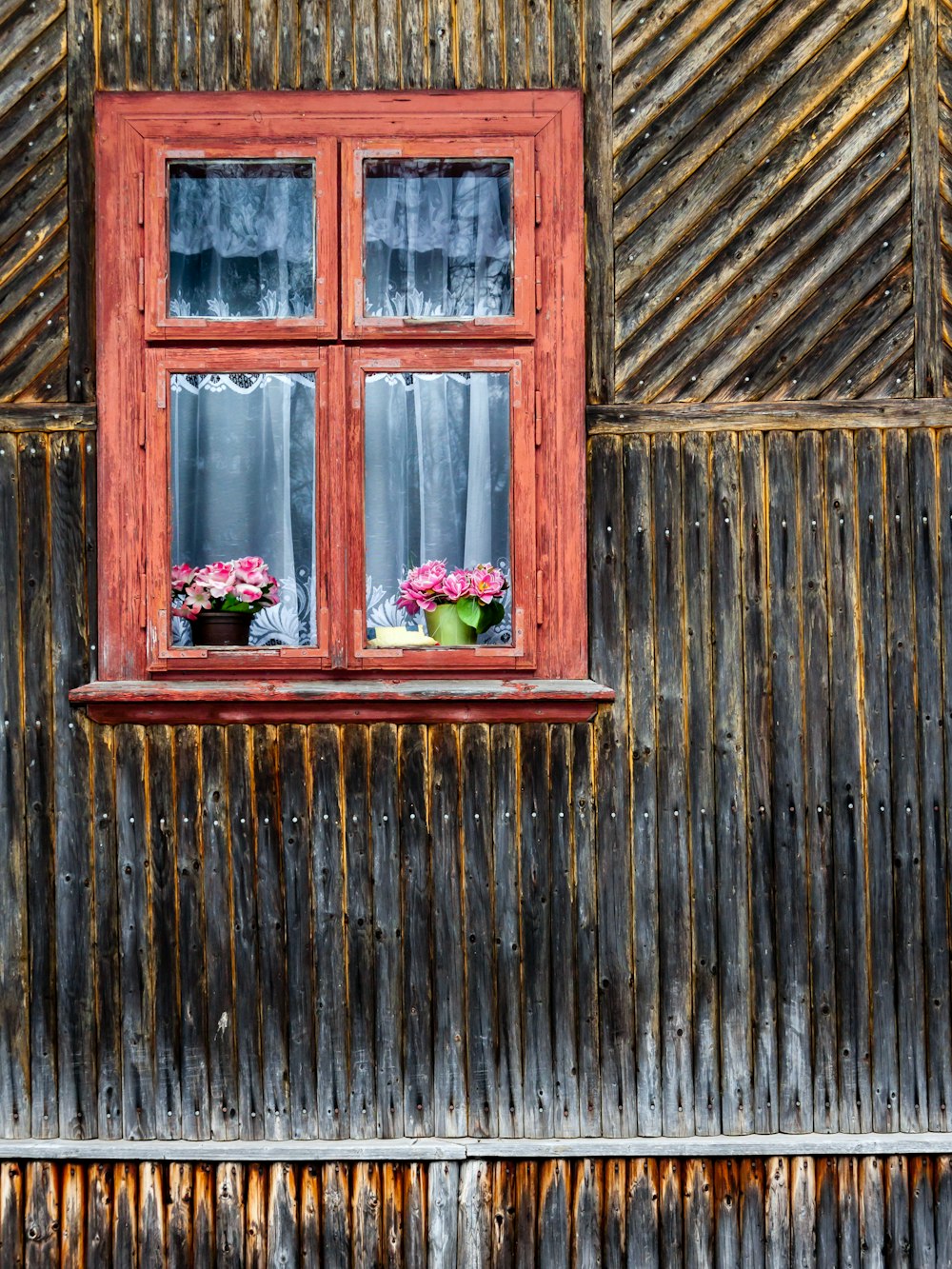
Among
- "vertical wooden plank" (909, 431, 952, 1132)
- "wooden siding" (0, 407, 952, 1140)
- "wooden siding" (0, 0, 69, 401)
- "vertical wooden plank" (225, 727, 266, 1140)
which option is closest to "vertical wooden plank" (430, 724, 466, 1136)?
"wooden siding" (0, 407, 952, 1140)

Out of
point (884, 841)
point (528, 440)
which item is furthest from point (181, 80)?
point (884, 841)

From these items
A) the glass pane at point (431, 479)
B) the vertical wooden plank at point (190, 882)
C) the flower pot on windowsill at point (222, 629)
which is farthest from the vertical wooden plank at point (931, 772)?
the vertical wooden plank at point (190, 882)

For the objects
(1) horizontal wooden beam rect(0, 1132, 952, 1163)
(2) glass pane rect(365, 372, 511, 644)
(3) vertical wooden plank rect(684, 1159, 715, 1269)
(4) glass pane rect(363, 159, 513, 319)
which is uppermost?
(4) glass pane rect(363, 159, 513, 319)

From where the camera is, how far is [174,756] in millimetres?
3842

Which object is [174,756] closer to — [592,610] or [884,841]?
[592,610]

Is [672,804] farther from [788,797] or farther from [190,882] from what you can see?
[190,882]

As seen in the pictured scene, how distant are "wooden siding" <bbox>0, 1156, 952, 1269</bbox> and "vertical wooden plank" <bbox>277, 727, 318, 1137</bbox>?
23cm

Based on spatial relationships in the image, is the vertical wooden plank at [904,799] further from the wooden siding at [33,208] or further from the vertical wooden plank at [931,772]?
the wooden siding at [33,208]

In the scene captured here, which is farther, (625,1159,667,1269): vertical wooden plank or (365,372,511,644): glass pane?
(365,372,511,644): glass pane

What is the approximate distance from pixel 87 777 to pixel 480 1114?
1637 mm

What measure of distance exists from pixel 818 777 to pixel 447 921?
49.8 inches

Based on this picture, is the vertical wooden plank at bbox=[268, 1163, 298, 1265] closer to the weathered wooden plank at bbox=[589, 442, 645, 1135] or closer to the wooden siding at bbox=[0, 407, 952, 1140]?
the wooden siding at bbox=[0, 407, 952, 1140]

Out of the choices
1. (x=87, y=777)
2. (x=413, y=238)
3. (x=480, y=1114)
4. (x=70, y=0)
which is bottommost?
(x=480, y=1114)

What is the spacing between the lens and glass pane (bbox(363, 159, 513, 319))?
3.96 meters
